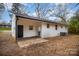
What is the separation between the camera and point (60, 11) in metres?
2.87

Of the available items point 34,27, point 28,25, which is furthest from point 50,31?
point 28,25

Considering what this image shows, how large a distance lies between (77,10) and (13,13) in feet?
3.49

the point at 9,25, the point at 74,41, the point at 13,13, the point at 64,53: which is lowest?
the point at 64,53

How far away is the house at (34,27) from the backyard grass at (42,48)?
0.14 metres

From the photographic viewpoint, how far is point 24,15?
9.33 feet

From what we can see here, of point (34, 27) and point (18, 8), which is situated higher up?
point (18, 8)

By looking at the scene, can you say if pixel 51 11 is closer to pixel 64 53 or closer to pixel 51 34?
pixel 51 34

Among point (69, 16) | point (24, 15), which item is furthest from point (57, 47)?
point (24, 15)

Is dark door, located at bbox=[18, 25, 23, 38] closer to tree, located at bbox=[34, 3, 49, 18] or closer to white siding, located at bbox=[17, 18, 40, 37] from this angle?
white siding, located at bbox=[17, 18, 40, 37]

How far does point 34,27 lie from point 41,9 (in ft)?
1.06

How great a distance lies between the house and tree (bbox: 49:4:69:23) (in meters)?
0.13

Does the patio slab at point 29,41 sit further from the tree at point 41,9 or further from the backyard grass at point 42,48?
the tree at point 41,9

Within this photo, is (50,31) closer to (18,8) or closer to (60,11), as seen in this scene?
(60,11)

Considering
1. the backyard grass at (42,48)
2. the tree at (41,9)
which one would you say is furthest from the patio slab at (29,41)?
the tree at (41,9)
